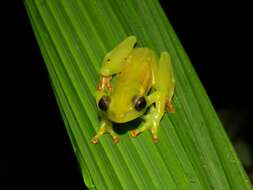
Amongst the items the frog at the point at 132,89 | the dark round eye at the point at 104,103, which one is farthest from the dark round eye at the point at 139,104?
the dark round eye at the point at 104,103

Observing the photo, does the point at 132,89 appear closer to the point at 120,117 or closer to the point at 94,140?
the point at 120,117

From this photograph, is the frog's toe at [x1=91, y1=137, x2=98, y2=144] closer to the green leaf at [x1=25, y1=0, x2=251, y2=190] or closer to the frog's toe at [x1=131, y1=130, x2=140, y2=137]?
the green leaf at [x1=25, y1=0, x2=251, y2=190]

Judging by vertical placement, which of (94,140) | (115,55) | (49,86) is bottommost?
(49,86)

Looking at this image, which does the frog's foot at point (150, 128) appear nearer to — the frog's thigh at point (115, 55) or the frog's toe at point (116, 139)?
the frog's toe at point (116, 139)

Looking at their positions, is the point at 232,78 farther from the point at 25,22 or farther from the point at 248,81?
the point at 25,22

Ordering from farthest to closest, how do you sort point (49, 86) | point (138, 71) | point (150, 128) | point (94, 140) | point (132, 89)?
point (49, 86) → point (138, 71) → point (132, 89) → point (150, 128) → point (94, 140)

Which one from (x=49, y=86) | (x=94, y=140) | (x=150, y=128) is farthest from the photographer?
(x=49, y=86)

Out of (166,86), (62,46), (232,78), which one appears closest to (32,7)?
(62,46)

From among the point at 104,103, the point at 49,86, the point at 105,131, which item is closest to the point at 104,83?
the point at 104,103
